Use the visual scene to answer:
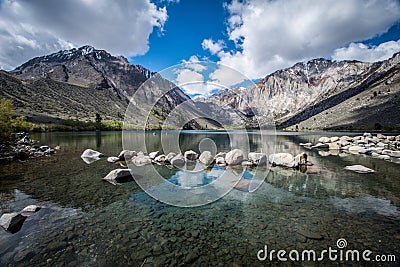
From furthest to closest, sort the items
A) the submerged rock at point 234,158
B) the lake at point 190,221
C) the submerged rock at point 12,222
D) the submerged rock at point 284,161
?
the submerged rock at point 234,158, the submerged rock at point 284,161, the submerged rock at point 12,222, the lake at point 190,221

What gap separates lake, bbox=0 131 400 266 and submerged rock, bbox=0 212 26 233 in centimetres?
29

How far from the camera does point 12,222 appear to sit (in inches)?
275

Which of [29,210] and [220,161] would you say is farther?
[220,161]

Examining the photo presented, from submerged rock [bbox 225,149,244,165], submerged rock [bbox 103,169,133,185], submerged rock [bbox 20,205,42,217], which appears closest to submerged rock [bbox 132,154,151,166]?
submerged rock [bbox 103,169,133,185]

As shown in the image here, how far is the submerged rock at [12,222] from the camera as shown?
6.77m

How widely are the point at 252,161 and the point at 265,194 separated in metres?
8.46

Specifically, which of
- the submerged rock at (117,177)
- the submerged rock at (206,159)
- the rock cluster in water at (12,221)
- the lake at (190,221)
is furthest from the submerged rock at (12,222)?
the submerged rock at (206,159)

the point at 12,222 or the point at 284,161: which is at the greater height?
→ the point at 284,161

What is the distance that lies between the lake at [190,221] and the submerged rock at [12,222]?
0.29 metres

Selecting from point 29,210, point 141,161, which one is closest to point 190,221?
point 29,210

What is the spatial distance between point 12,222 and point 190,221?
6.66m

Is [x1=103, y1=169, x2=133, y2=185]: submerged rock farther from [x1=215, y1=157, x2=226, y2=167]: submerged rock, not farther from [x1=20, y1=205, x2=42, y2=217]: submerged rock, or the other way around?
[x1=215, y1=157, x2=226, y2=167]: submerged rock

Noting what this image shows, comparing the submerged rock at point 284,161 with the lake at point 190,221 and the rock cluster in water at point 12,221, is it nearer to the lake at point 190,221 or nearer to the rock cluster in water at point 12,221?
the lake at point 190,221

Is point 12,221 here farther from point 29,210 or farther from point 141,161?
point 141,161
